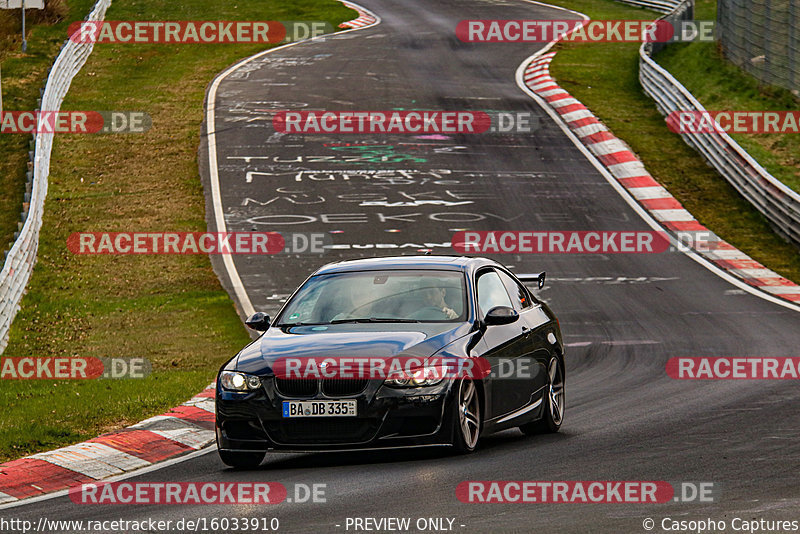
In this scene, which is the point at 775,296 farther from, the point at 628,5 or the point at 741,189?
the point at 628,5

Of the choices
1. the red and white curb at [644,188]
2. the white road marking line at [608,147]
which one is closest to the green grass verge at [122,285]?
the red and white curb at [644,188]

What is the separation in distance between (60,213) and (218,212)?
3.11 metres

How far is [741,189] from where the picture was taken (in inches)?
1028

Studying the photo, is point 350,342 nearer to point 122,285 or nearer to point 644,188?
point 122,285

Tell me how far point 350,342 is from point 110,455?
7.65ft

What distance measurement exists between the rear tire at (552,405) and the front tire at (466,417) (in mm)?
1273

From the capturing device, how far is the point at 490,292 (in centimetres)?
1051

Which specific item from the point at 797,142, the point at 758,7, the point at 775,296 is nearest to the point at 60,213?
the point at 775,296

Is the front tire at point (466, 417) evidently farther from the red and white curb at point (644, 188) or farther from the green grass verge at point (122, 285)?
the red and white curb at point (644, 188)

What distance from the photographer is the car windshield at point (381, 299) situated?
9.91 meters

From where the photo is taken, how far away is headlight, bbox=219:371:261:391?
29.6 feet

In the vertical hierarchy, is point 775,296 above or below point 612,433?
below

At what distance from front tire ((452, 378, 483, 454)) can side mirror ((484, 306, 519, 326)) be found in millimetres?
686

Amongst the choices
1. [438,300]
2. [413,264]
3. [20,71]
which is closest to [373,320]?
[438,300]
